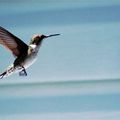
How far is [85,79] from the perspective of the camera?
1201mm

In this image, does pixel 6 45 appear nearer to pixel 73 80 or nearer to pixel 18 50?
pixel 18 50

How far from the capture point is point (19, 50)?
64 cm

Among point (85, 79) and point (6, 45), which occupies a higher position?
point (6, 45)

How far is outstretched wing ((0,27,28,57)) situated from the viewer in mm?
593

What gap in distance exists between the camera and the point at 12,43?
2.04ft

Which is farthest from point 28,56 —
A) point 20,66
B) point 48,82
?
point 48,82

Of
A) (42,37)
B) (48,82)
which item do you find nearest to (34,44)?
(42,37)

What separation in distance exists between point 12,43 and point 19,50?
26 millimetres

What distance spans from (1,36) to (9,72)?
2.9 inches

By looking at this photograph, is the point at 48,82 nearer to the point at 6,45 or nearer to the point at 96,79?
the point at 96,79

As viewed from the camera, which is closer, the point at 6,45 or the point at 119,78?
the point at 6,45

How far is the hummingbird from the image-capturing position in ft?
1.90

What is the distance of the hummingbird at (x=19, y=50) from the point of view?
1.90ft

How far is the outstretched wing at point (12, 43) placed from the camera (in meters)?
0.59
